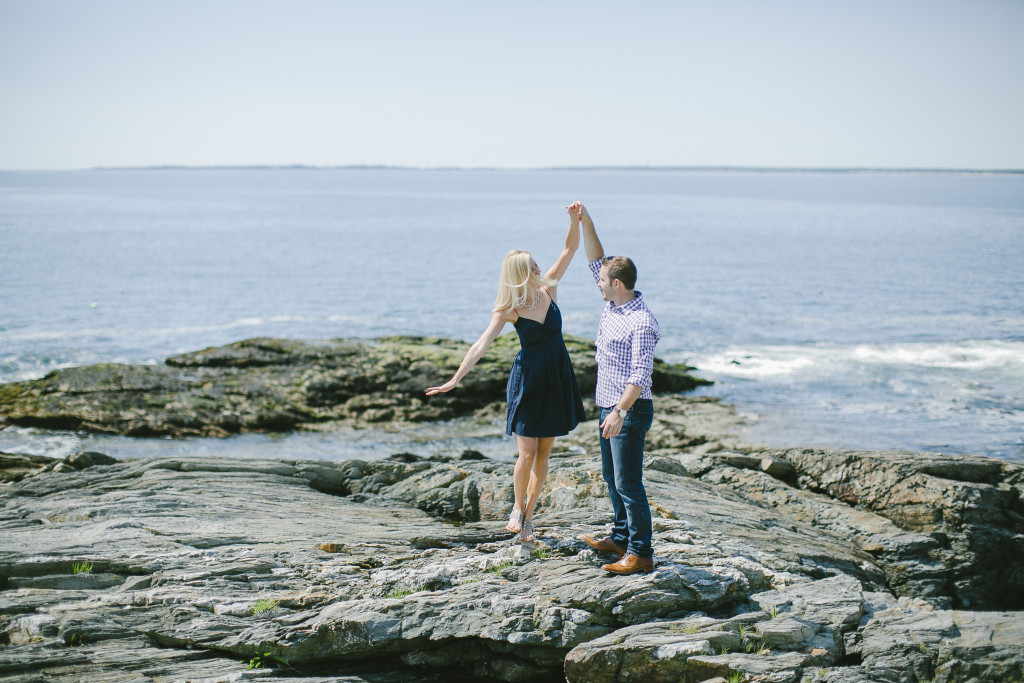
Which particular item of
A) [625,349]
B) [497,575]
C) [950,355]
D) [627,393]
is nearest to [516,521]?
[497,575]

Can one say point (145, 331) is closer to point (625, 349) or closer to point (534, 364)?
point (534, 364)

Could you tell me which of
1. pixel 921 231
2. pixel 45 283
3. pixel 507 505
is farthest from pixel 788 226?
pixel 507 505

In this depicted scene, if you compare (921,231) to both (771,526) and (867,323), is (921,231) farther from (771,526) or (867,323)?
(771,526)

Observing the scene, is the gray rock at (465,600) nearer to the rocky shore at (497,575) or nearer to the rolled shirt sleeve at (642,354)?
the rocky shore at (497,575)

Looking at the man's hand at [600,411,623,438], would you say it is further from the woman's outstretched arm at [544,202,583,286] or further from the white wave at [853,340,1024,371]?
the white wave at [853,340,1024,371]

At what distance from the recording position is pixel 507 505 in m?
9.98

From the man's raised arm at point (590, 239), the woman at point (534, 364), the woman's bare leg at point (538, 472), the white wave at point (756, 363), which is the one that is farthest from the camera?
the white wave at point (756, 363)

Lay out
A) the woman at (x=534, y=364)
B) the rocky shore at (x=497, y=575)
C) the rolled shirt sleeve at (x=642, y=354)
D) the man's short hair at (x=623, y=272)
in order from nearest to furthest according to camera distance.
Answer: the rolled shirt sleeve at (x=642, y=354) → the rocky shore at (x=497, y=575) → the man's short hair at (x=623, y=272) → the woman at (x=534, y=364)

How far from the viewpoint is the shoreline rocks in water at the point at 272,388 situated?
22594mm

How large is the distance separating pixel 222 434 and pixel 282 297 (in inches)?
1033

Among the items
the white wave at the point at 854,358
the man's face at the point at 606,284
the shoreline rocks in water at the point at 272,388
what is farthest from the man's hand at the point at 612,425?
the white wave at the point at 854,358

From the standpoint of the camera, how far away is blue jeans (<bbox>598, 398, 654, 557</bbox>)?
6.43 meters

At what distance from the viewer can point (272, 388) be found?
82.3 ft

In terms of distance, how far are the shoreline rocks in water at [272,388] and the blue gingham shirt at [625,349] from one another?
17.9 metres
